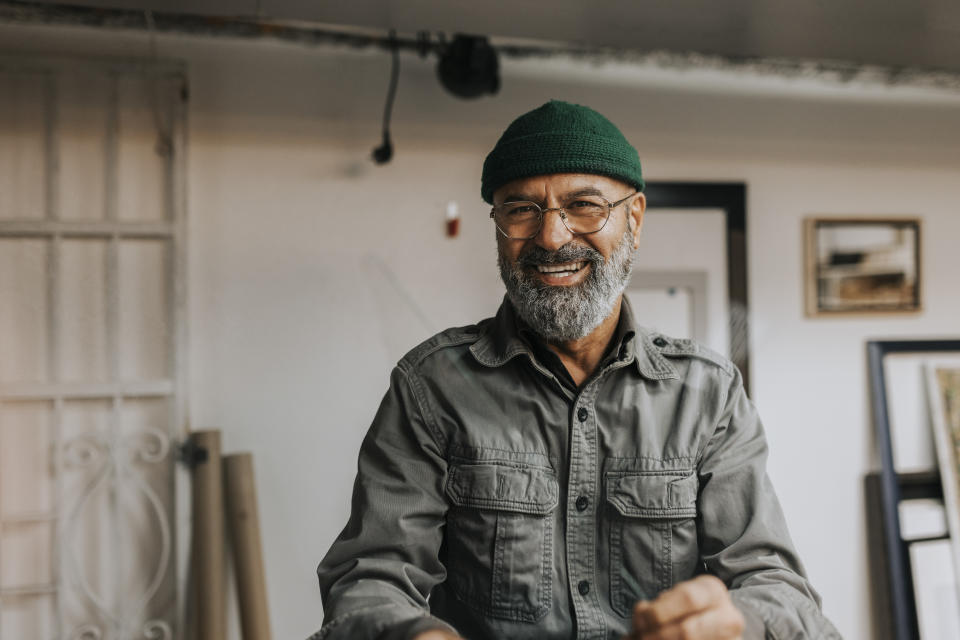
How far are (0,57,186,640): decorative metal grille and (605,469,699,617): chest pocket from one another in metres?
1.29

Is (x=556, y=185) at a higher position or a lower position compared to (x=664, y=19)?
lower

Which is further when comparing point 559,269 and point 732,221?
point 732,221

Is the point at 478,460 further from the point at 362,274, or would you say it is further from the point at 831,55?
the point at 831,55

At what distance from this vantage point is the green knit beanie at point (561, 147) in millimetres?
984

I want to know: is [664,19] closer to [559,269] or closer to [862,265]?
[559,269]

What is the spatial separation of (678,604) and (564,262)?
0.53 m

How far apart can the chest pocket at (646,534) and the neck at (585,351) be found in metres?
0.19

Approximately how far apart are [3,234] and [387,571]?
154cm

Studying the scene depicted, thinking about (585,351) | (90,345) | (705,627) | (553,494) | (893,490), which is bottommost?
(893,490)

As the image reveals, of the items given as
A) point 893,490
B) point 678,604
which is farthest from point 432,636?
point 893,490

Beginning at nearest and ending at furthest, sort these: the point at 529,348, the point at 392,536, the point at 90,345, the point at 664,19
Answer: the point at 392,536 < the point at 529,348 < the point at 664,19 < the point at 90,345

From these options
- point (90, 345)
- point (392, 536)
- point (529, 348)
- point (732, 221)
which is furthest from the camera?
point (732, 221)

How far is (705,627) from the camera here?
71 centimetres

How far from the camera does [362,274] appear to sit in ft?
6.17
